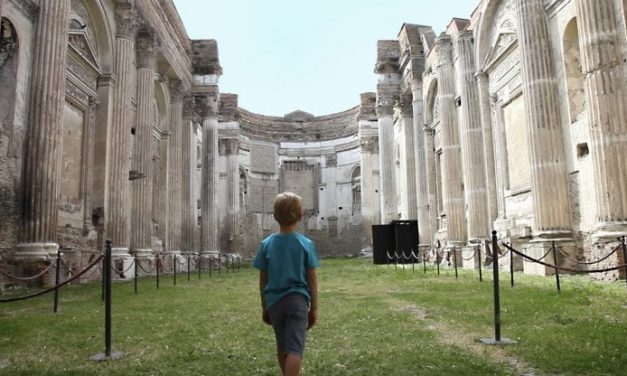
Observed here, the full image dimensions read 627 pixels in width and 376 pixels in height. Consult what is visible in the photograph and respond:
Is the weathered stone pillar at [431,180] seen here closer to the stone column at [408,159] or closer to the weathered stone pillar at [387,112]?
the stone column at [408,159]

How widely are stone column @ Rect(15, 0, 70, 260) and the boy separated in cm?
1090

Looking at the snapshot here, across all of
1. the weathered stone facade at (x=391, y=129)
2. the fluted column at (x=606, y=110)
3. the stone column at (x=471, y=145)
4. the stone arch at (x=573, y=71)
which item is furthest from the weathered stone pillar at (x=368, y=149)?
the fluted column at (x=606, y=110)

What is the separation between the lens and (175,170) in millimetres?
25531

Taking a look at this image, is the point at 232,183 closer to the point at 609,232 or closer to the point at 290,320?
the point at 609,232

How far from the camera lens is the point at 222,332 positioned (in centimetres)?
639

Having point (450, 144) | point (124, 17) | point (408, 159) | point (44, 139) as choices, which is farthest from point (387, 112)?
point (44, 139)

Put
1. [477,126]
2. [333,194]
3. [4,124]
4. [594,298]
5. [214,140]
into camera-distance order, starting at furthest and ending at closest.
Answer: [333,194] < [214,140] < [477,126] < [4,124] < [594,298]

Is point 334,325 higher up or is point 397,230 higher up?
point 397,230

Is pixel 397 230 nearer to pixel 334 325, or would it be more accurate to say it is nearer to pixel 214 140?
pixel 214 140

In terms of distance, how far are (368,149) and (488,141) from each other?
762 inches

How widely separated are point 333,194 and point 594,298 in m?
35.8

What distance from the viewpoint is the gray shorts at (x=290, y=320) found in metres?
3.36

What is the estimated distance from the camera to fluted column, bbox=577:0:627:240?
11.0 meters

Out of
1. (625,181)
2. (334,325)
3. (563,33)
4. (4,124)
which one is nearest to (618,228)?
(625,181)
